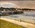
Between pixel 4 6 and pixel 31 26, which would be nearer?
pixel 31 26

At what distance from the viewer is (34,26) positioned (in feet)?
2.36

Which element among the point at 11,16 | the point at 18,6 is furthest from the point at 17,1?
the point at 11,16

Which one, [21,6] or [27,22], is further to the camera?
[21,6]

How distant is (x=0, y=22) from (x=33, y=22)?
0.32 meters

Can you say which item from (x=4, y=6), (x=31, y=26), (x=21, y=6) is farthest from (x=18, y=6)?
(x=31, y=26)

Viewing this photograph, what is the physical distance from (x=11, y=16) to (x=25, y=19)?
0.15m

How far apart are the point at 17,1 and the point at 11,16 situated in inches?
6.8

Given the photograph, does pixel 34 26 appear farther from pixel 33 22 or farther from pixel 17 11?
pixel 17 11

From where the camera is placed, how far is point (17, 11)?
33.7 inches

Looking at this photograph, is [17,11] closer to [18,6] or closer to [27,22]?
[18,6]

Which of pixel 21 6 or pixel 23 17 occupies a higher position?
pixel 21 6

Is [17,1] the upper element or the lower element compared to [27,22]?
upper

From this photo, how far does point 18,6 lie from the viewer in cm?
86

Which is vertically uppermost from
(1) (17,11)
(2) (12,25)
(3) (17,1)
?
(3) (17,1)
